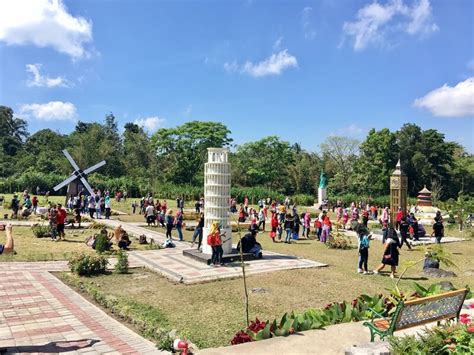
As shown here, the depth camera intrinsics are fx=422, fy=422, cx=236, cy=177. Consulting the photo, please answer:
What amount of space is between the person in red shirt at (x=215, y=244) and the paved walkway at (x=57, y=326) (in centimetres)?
436

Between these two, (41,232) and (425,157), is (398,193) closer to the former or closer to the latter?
(41,232)

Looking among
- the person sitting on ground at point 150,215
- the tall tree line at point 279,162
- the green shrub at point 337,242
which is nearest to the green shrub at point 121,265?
the green shrub at point 337,242

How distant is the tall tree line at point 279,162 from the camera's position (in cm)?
5416

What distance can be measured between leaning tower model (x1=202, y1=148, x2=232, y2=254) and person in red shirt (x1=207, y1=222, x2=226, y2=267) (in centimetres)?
111

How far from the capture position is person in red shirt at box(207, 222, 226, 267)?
41.9 feet

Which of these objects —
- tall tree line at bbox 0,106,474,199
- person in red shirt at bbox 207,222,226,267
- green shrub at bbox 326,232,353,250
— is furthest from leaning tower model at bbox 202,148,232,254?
tall tree line at bbox 0,106,474,199

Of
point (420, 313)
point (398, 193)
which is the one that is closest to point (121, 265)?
point (420, 313)

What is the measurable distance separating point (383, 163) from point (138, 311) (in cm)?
4955

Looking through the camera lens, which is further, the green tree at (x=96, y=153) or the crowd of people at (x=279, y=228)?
the green tree at (x=96, y=153)

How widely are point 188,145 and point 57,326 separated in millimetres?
50852

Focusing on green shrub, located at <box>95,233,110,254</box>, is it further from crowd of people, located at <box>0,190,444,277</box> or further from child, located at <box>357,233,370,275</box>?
child, located at <box>357,233,370,275</box>

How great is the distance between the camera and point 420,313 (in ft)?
18.8

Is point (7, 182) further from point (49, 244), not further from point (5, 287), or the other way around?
point (5, 287)

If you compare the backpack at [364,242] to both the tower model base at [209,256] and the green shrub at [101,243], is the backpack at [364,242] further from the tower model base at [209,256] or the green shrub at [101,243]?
the green shrub at [101,243]
